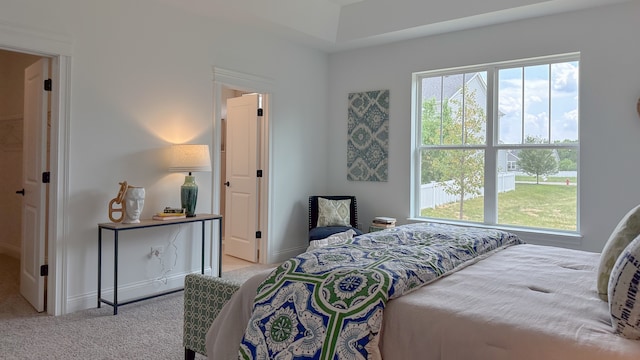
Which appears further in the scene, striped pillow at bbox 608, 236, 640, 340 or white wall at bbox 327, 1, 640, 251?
white wall at bbox 327, 1, 640, 251

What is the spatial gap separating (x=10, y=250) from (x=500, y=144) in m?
5.90

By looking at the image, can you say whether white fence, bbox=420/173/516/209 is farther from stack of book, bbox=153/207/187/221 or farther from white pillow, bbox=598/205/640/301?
white pillow, bbox=598/205/640/301

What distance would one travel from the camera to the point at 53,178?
3.37m

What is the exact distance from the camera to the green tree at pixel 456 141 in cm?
482

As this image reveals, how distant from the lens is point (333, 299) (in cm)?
167

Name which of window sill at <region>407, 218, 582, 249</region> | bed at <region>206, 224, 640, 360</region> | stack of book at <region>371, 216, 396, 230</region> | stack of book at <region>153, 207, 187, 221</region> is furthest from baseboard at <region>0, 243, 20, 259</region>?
window sill at <region>407, 218, 582, 249</region>

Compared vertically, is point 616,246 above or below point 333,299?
above

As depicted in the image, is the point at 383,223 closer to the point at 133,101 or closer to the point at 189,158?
the point at 189,158

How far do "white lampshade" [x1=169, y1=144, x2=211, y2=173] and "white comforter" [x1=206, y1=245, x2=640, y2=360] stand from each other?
6.83ft

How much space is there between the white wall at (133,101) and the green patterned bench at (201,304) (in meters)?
1.58

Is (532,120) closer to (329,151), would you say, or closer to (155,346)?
(329,151)

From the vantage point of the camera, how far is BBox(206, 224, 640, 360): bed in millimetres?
1370

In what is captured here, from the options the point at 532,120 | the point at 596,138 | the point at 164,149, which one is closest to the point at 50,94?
the point at 164,149

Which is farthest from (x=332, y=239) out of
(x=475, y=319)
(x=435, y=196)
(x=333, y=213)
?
(x=475, y=319)
